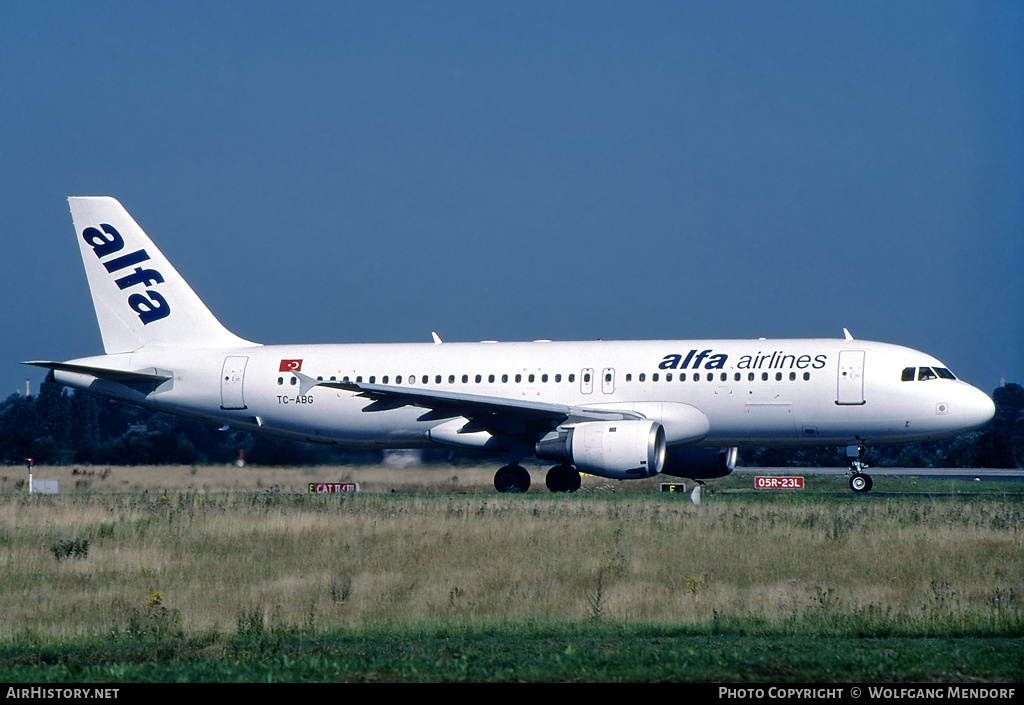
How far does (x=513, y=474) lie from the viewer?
101 ft

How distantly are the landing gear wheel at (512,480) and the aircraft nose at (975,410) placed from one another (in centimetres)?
1036

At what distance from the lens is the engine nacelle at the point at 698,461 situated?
31578 millimetres

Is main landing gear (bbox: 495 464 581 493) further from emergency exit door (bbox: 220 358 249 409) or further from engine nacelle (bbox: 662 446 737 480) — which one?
emergency exit door (bbox: 220 358 249 409)

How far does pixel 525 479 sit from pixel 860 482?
817cm

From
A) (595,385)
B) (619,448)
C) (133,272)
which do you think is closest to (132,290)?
(133,272)

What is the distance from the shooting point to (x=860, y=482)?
30875mm

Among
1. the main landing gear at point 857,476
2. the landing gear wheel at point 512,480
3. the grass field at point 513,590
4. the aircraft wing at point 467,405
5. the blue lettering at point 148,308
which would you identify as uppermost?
the blue lettering at point 148,308

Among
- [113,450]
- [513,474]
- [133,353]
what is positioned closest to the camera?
[513,474]

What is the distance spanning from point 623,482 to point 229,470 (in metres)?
11.3

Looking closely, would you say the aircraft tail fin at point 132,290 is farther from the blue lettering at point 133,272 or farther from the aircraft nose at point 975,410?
the aircraft nose at point 975,410

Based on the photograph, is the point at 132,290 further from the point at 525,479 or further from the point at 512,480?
the point at 525,479

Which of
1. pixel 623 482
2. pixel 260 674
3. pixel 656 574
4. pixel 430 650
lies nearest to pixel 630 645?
pixel 430 650

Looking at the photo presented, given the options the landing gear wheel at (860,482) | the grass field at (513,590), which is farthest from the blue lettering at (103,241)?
the landing gear wheel at (860,482)

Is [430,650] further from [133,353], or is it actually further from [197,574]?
[133,353]
